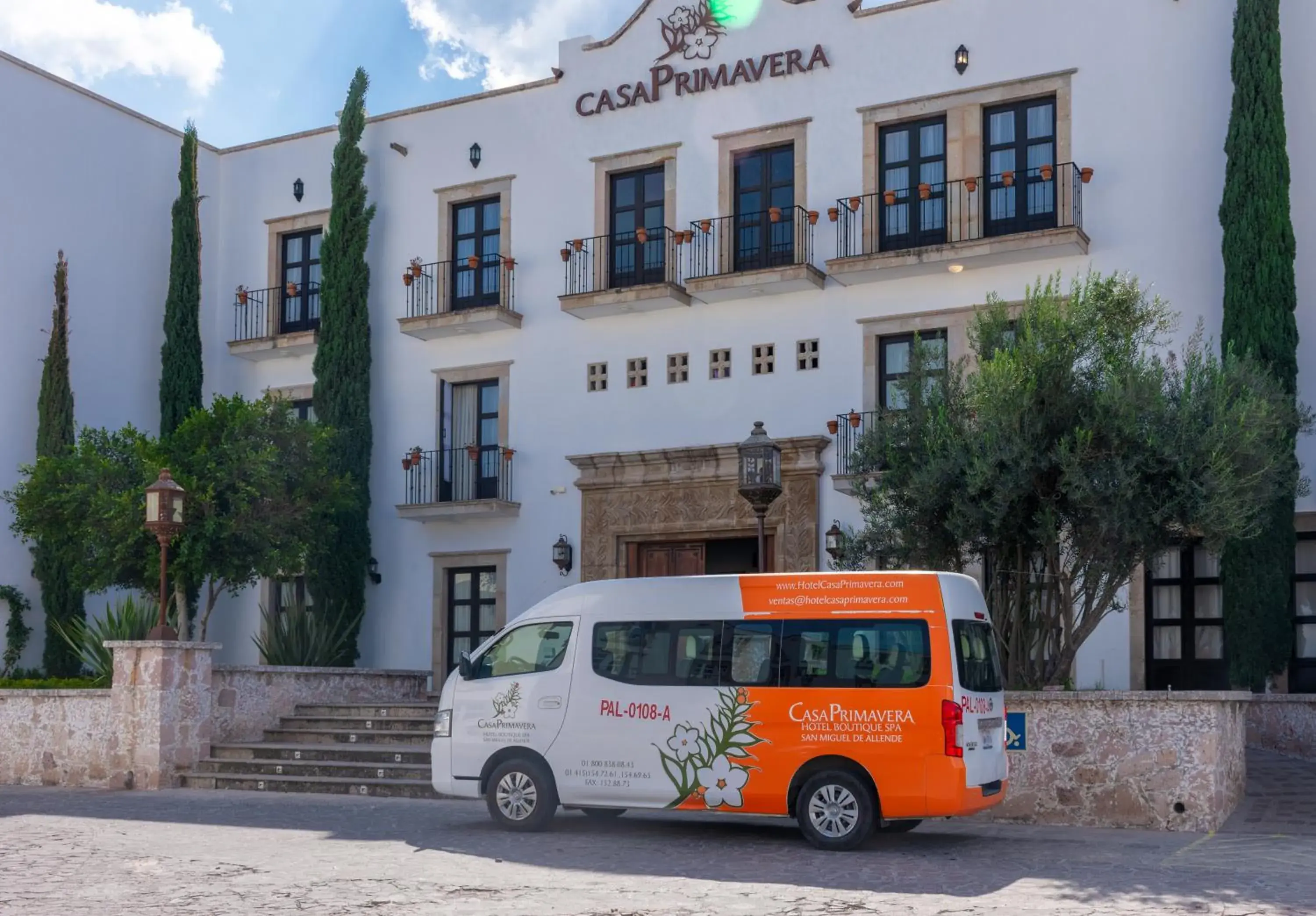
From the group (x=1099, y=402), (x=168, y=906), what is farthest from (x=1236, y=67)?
(x=168, y=906)

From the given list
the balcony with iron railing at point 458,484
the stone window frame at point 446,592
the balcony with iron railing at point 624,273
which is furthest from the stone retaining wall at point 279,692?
the balcony with iron railing at point 624,273

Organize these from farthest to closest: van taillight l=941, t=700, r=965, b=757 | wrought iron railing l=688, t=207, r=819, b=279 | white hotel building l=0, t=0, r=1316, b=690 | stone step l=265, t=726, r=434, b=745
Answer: wrought iron railing l=688, t=207, r=819, b=279 < white hotel building l=0, t=0, r=1316, b=690 < stone step l=265, t=726, r=434, b=745 < van taillight l=941, t=700, r=965, b=757

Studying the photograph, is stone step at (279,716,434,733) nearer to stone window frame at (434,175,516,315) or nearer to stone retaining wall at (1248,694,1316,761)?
stone window frame at (434,175,516,315)

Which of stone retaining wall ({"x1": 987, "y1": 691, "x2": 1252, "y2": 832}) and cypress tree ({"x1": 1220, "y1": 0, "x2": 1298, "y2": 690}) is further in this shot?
cypress tree ({"x1": 1220, "y1": 0, "x2": 1298, "y2": 690})

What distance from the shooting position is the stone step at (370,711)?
1806cm

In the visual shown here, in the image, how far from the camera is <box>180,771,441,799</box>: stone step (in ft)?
51.4

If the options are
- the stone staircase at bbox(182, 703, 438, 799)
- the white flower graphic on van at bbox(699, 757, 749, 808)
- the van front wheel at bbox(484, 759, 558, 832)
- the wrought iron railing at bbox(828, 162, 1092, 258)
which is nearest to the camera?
the white flower graphic on van at bbox(699, 757, 749, 808)

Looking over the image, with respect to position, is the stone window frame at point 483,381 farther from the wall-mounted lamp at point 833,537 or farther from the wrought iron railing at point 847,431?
the wall-mounted lamp at point 833,537

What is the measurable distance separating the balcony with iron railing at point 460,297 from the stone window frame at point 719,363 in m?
2.98

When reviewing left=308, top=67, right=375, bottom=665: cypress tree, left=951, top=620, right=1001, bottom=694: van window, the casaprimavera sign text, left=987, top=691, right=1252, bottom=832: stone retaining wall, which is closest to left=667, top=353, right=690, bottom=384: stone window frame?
the casaprimavera sign text

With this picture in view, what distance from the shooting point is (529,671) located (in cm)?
1236

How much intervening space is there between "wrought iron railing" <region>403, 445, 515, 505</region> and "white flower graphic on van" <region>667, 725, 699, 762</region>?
397 inches

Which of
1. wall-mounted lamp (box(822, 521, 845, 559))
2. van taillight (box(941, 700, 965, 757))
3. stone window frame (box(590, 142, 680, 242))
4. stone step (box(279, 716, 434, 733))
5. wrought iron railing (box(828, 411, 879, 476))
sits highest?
stone window frame (box(590, 142, 680, 242))

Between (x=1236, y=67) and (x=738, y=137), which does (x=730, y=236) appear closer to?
A: (x=738, y=137)
